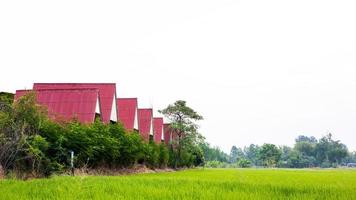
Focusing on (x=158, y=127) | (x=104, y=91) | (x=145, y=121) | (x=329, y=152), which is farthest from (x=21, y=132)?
(x=329, y=152)

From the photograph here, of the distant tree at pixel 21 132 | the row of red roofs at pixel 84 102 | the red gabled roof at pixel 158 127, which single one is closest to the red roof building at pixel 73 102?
the row of red roofs at pixel 84 102

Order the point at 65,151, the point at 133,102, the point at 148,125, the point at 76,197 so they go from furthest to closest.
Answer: the point at 148,125 < the point at 133,102 < the point at 65,151 < the point at 76,197

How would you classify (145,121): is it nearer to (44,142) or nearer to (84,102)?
(84,102)

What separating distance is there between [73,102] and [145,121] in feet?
39.2

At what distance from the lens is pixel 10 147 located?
11594 mm

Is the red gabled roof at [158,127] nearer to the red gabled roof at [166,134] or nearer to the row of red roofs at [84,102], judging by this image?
the red gabled roof at [166,134]

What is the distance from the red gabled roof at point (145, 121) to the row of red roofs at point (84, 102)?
2.79 m

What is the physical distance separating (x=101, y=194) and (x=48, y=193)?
868 millimetres

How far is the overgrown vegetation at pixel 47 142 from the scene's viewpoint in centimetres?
1175

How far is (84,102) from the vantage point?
1939 cm

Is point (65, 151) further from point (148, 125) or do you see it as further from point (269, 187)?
point (148, 125)

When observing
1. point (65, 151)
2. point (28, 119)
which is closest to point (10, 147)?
point (28, 119)

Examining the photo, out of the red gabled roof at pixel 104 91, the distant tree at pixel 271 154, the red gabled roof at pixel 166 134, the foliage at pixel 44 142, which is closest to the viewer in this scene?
the foliage at pixel 44 142

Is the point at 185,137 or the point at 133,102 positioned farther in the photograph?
the point at 185,137
